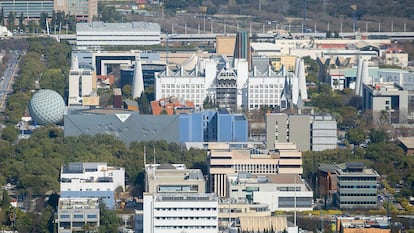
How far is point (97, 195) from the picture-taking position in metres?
27.5

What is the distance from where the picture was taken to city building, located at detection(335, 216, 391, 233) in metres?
24.5

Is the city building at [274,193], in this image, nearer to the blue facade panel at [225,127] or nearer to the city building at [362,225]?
the city building at [362,225]

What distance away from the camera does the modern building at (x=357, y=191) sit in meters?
28.2

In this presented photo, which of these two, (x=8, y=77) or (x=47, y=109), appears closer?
(x=47, y=109)

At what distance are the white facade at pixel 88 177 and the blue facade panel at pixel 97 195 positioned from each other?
0.05m

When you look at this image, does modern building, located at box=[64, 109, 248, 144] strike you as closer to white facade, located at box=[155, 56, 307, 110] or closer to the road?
white facade, located at box=[155, 56, 307, 110]

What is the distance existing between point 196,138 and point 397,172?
4225mm

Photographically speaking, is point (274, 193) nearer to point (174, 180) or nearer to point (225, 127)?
point (174, 180)

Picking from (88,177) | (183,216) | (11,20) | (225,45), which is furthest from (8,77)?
(183,216)

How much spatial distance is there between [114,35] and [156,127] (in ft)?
52.4

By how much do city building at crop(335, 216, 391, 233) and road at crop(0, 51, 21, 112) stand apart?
13.3m

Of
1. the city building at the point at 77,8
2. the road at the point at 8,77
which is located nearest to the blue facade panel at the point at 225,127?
the road at the point at 8,77

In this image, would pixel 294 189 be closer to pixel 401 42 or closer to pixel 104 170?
pixel 104 170

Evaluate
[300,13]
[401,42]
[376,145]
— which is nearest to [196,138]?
[376,145]
